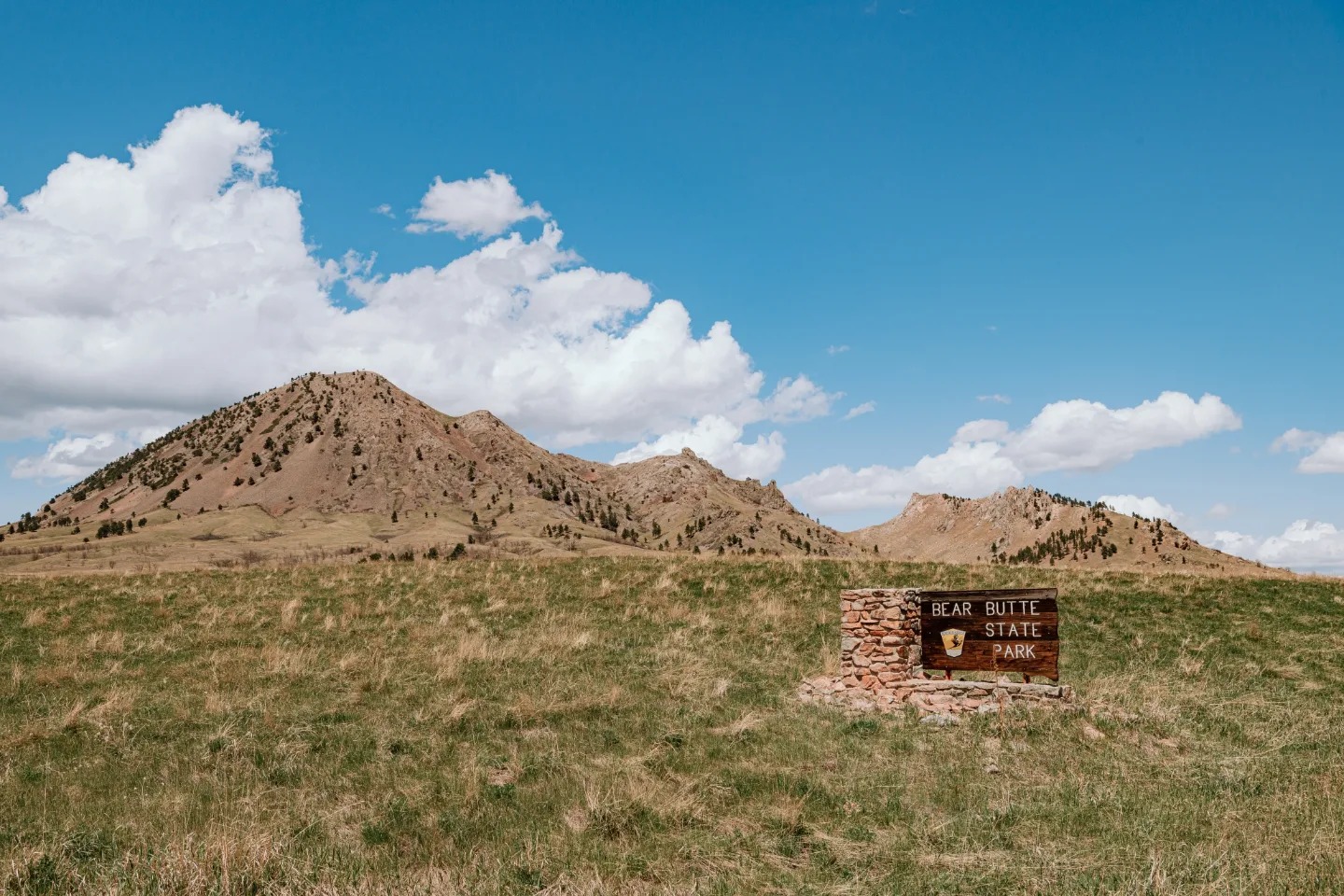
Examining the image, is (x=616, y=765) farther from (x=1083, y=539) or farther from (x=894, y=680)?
(x=1083, y=539)

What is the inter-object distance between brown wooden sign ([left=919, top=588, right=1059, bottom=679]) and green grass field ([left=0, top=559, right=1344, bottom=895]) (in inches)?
44.1

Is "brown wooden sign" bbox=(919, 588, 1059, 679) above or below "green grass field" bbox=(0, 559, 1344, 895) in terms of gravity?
above

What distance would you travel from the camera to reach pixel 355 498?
110 m

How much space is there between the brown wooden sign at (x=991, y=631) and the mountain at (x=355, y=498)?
59.9 m

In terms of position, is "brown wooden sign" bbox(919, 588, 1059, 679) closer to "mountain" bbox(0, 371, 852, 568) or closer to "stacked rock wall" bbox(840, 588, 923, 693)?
"stacked rock wall" bbox(840, 588, 923, 693)

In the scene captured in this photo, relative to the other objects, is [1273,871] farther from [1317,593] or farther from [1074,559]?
[1074,559]

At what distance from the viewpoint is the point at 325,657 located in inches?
669

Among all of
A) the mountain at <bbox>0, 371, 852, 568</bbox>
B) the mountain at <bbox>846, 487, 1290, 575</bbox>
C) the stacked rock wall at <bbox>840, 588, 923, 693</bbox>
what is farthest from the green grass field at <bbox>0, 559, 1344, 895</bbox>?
the mountain at <bbox>846, 487, 1290, 575</bbox>

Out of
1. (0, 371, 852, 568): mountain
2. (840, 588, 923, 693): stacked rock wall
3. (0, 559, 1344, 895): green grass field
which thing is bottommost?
(0, 559, 1344, 895): green grass field

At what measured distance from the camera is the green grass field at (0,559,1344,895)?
21.8 ft

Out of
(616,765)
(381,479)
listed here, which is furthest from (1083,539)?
(616,765)

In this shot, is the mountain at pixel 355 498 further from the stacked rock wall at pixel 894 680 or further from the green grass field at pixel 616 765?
the stacked rock wall at pixel 894 680

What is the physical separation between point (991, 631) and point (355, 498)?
360ft

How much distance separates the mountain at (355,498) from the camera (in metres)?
84.4
